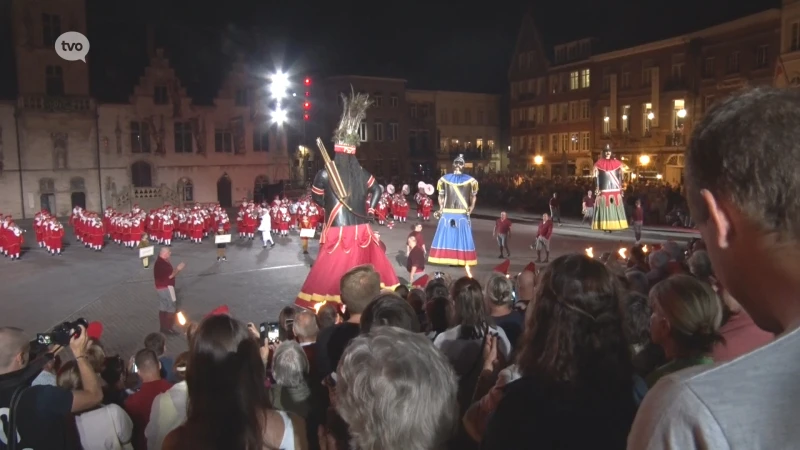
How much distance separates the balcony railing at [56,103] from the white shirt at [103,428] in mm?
44084

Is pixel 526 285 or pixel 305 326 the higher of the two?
pixel 526 285

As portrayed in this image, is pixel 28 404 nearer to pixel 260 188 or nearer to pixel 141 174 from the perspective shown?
pixel 141 174

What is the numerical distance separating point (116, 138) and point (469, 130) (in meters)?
33.7

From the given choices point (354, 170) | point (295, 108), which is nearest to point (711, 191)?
point (354, 170)

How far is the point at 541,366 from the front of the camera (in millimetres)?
2582

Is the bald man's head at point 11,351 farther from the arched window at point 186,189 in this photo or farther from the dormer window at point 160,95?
the dormer window at point 160,95

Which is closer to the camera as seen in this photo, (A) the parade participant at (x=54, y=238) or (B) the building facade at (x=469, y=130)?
(A) the parade participant at (x=54, y=238)

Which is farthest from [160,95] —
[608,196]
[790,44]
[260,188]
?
[790,44]

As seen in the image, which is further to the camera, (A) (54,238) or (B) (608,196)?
(B) (608,196)

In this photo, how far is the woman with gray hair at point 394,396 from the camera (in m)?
2.45

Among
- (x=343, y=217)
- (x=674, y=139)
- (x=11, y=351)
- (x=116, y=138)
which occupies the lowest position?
(x=11, y=351)

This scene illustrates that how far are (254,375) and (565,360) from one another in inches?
59.5

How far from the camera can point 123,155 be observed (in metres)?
44.6

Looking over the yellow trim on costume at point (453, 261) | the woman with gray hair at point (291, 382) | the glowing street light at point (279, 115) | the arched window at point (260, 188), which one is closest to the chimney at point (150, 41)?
the glowing street light at point (279, 115)
